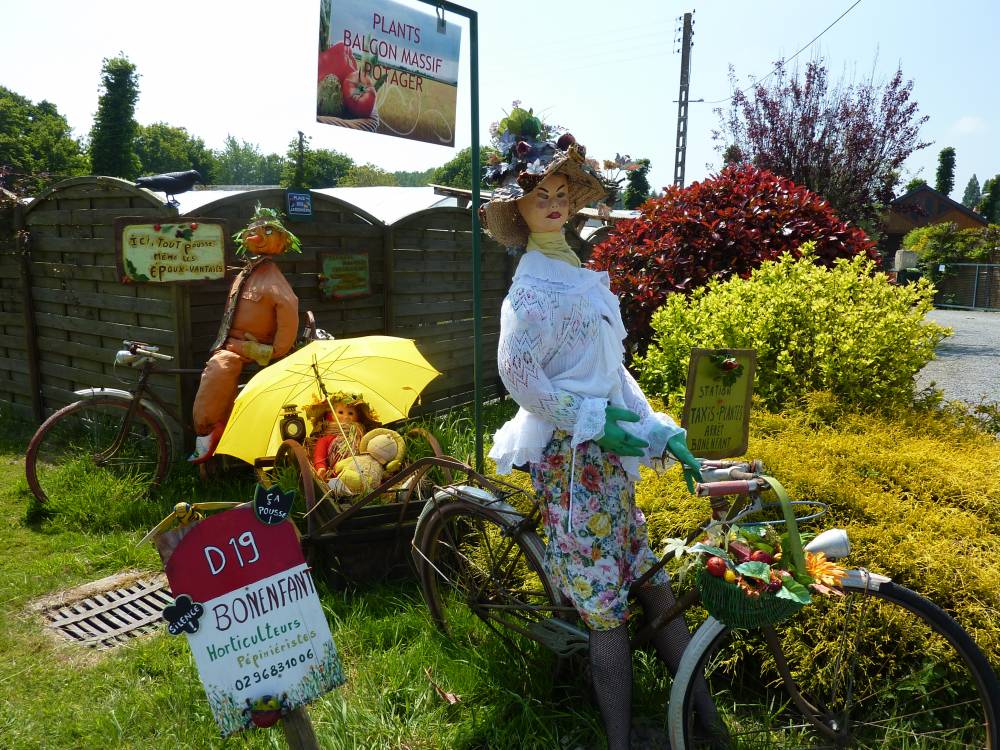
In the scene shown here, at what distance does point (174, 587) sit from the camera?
1.66 m

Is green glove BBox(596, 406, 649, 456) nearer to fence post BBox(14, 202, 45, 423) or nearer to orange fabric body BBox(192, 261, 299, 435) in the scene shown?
orange fabric body BBox(192, 261, 299, 435)

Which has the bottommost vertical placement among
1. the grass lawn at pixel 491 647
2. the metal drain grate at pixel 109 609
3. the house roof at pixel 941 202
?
the metal drain grate at pixel 109 609

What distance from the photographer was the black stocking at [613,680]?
216 centimetres

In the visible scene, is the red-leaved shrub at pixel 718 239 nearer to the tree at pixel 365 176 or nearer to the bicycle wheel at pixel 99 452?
the bicycle wheel at pixel 99 452

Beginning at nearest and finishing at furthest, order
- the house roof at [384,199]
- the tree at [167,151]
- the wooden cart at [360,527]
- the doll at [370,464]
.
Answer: the wooden cart at [360,527]
the doll at [370,464]
the house roof at [384,199]
the tree at [167,151]

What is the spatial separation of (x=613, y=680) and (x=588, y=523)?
0.49 meters

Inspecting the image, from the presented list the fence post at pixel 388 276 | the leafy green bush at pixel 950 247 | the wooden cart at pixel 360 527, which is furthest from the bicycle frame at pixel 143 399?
the leafy green bush at pixel 950 247

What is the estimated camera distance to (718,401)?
2648 millimetres

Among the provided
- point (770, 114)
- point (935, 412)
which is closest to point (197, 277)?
point (935, 412)

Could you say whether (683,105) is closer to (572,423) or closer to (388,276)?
(388,276)

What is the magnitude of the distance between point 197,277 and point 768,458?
3525 millimetres

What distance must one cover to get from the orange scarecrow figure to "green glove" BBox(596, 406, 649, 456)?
2780 millimetres

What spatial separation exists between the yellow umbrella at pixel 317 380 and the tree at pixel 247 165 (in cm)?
9583

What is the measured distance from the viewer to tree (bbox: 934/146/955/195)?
5000cm
